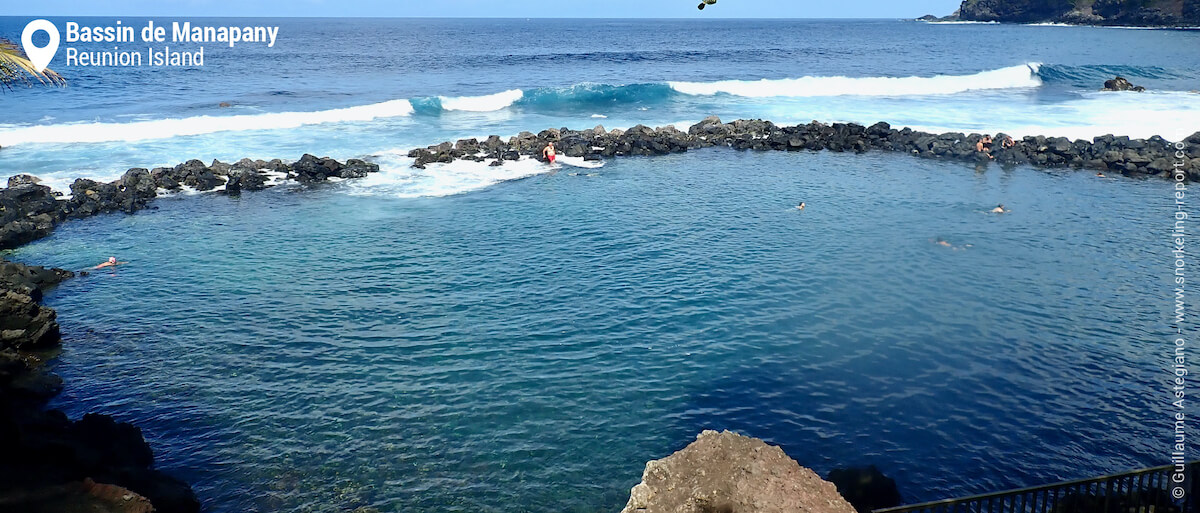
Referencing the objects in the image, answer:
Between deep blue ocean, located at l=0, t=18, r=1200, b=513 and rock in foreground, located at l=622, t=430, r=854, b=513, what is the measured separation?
5009 millimetres

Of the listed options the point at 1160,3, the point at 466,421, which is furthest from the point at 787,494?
the point at 1160,3

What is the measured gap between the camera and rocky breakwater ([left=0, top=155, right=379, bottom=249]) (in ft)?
85.4

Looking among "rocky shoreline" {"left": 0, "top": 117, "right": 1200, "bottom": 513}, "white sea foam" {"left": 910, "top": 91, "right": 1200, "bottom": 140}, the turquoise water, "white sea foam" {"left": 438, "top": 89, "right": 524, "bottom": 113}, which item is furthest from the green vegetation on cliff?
the turquoise water

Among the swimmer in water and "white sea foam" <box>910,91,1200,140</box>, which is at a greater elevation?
"white sea foam" <box>910,91,1200,140</box>

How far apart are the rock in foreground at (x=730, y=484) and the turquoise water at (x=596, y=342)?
4982mm

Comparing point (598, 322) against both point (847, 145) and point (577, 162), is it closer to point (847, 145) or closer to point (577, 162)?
point (577, 162)

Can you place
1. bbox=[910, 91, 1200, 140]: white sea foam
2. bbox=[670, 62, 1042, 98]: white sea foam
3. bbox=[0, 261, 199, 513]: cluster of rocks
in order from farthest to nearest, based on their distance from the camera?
bbox=[670, 62, 1042, 98]: white sea foam
bbox=[910, 91, 1200, 140]: white sea foam
bbox=[0, 261, 199, 513]: cluster of rocks

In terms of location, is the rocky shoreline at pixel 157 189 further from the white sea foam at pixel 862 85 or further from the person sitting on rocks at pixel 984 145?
the white sea foam at pixel 862 85

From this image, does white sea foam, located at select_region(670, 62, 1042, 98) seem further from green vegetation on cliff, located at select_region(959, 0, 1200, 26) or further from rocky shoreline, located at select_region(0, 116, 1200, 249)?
green vegetation on cliff, located at select_region(959, 0, 1200, 26)

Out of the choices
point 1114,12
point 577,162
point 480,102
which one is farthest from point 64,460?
point 1114,12

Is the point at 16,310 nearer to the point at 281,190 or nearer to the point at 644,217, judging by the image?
the point at 281,190

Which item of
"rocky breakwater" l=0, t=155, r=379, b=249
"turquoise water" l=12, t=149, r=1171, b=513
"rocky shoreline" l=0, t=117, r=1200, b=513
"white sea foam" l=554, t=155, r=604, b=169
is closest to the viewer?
"rocky shoreline" l=0, t=117, r=1200, b=513

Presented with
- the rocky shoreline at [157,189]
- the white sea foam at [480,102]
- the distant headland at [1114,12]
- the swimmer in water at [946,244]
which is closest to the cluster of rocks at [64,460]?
the rocky shoreline at [157,189]

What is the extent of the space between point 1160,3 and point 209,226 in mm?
181856
